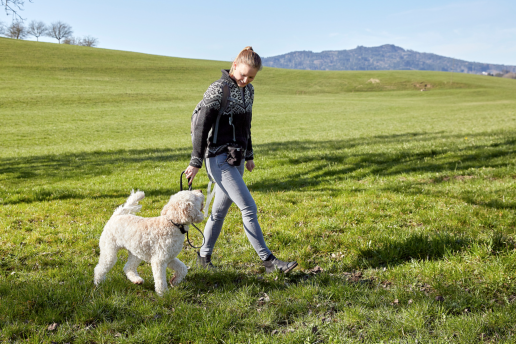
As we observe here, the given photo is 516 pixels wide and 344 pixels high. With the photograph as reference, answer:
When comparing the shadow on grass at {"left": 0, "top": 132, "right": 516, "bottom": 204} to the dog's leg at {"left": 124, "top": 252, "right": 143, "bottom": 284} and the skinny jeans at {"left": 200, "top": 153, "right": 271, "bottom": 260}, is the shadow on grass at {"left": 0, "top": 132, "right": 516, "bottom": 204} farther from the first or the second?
the dog's leg at {"left": 124, "top": 252, "right": 143, "bottom": 284}

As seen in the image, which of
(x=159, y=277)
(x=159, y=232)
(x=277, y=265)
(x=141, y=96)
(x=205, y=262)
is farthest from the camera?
(x=141, y=96)

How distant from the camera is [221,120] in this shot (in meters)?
4.41

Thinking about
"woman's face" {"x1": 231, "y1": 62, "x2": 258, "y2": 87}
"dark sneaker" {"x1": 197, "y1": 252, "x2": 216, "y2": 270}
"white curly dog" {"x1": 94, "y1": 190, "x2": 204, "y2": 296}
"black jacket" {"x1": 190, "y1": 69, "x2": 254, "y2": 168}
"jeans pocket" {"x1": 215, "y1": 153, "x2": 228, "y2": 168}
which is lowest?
"dark sneaker" {"x1": 197, "y1": 252, "x2": 216, "y2": 270}

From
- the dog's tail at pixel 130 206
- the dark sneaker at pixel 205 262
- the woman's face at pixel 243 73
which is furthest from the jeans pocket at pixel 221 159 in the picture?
the dark sneaker at pixel 205 262

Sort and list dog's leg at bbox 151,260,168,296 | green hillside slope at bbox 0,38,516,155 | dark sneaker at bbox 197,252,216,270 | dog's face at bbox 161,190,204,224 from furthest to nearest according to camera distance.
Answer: green hillside slope at bbox 0,38,516,155 < dark sneaker at bbox 197,252,216,270 < dog's leg at bbox 151,260,168,296 < dog's face at bbox 161,190,204,224

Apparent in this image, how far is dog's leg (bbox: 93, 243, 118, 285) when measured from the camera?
4.28 metres

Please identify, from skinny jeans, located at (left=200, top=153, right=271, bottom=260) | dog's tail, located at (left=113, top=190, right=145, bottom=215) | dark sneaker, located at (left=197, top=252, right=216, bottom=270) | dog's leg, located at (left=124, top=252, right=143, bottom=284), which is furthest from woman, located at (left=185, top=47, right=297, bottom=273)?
dog's leg, located at (left=124, top=252, right=143, bottom=284)

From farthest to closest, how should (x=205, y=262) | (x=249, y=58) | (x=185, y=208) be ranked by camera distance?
(x=205, y=262)
(x=249, y=58)
(x=185, y=208)

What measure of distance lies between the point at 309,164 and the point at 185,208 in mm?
8951

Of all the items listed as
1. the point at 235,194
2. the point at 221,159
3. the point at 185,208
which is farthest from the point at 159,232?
the point at 221,159

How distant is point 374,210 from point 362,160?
5586 mm

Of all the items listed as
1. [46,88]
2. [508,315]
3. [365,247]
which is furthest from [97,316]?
[46,88]

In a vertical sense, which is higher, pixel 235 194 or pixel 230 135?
pixel 230 135

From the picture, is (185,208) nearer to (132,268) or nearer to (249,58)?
(132,268)
